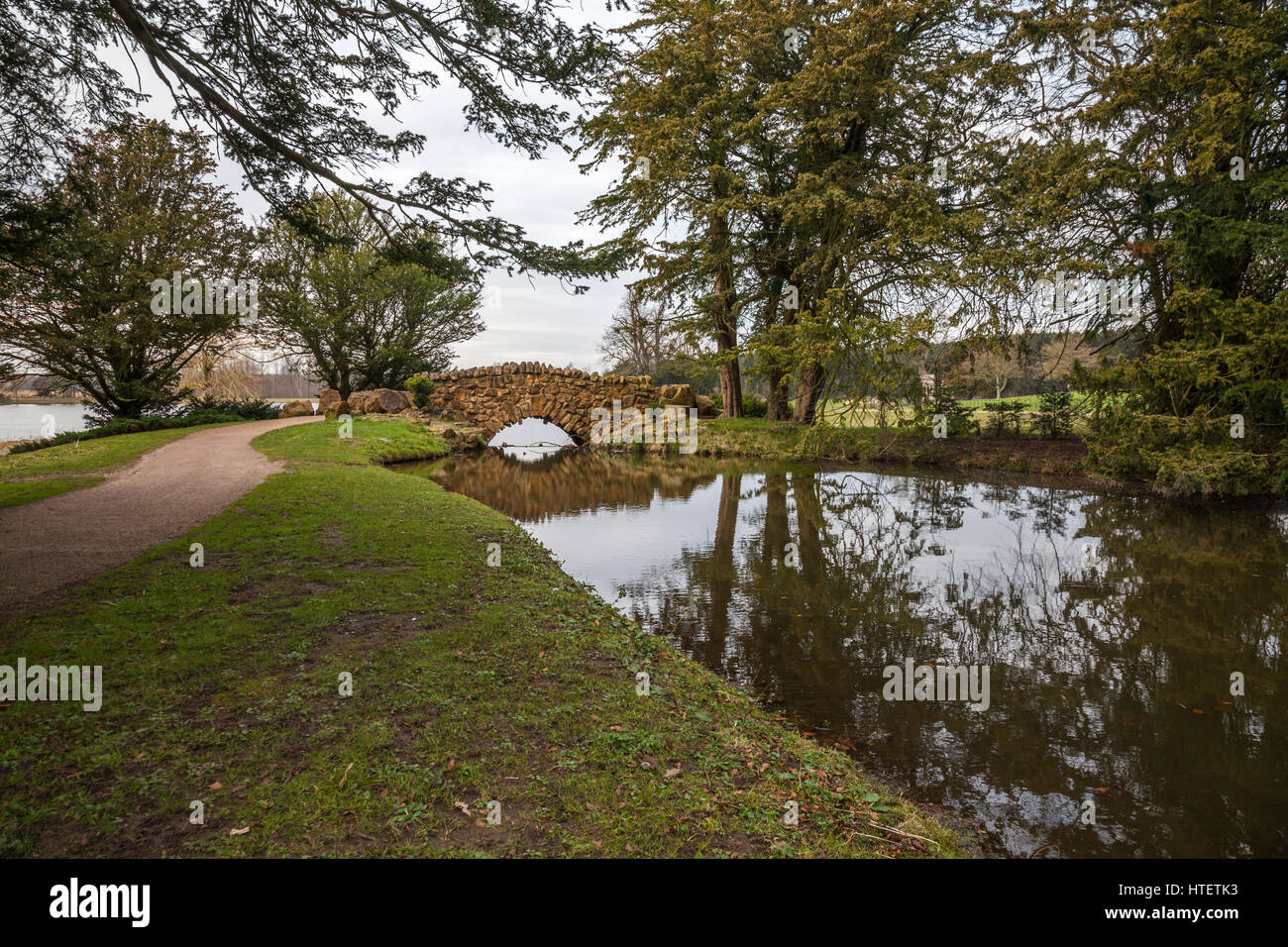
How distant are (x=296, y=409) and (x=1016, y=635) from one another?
27245 mm

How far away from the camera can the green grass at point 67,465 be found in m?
9.27

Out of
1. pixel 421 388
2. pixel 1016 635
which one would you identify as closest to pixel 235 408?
pixel 421 388

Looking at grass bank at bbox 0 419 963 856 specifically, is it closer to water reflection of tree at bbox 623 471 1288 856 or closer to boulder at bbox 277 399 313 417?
water reflection of tree at bbox 623 471 1288 856

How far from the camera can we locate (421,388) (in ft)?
85.1

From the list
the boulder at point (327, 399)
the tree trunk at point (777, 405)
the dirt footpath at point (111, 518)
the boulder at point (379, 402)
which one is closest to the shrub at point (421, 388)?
the boulder at point (379, 402)

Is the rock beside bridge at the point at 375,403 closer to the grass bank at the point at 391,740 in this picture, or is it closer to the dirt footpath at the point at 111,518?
the dirt footpath at the point at 111,518

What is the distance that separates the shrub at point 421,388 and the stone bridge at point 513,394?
0.21 metres

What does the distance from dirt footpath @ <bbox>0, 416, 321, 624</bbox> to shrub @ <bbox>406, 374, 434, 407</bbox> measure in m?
12.4

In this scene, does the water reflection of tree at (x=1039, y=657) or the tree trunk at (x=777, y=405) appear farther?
the tree trunk at (x=777, y=405)

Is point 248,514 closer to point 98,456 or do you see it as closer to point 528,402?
point 98,456

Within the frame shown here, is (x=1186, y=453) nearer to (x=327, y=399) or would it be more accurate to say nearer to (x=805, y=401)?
(x=805, y=401)

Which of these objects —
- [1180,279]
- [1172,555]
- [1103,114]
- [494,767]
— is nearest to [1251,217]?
[1180,279]

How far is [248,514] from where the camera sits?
8.34m

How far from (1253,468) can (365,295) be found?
92.3ft
